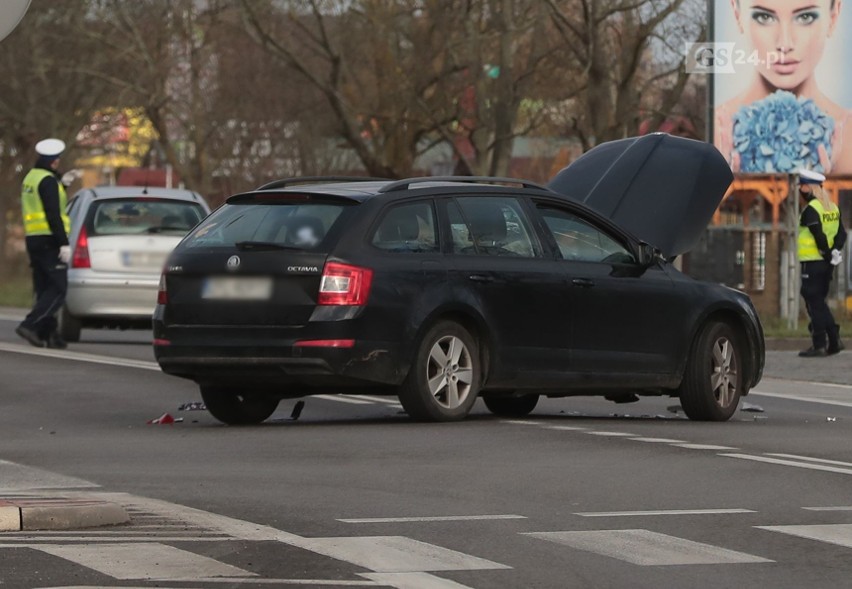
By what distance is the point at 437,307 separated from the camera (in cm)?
1292

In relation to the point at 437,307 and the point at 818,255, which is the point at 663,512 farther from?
the point at 818,255

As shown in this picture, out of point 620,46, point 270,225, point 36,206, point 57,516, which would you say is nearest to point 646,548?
point 57,516

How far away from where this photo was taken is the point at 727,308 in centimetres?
1449

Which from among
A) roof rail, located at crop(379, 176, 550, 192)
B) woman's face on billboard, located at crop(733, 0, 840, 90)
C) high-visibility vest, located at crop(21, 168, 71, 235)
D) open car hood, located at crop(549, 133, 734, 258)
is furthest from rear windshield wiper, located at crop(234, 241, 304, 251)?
woman's face on billboard, located at crop(733, 0, 840, 90)

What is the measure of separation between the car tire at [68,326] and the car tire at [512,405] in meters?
8.49

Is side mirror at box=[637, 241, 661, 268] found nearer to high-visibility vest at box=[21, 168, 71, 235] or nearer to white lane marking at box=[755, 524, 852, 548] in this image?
Result: white lane marking at box=[755, 524, 852, 548]

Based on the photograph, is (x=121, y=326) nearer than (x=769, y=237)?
Yes

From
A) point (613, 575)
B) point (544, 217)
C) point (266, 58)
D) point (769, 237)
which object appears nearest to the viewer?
point (613, 575)

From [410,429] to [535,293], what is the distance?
4.35 feet

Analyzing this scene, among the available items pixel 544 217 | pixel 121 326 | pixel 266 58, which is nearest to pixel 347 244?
pixel 544 217

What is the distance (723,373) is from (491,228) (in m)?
2.00

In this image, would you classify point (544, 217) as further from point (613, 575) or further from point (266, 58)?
point (266, 58)

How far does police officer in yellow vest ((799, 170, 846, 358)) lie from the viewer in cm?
2270

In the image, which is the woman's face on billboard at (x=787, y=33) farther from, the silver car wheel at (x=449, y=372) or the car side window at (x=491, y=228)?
the silver car wheel at (x=449, y=372)
